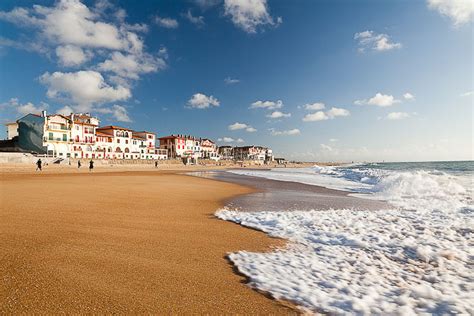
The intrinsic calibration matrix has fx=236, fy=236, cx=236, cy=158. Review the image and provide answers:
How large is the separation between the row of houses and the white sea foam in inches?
2226

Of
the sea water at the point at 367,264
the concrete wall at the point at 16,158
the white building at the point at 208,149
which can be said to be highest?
the white building at the point at 208,149

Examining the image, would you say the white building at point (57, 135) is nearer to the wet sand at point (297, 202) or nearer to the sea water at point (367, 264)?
the wet sand at point (297, 202)

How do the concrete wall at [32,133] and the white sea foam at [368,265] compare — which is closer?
the white sea foam at [368,265]

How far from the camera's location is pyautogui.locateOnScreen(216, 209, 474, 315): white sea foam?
2.66 m

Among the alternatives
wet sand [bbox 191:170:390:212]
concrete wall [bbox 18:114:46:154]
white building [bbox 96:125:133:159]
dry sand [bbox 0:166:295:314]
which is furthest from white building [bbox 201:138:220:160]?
dry sand [bbox 0:166:295:314]

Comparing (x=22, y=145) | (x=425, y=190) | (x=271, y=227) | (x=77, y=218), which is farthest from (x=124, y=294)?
(x=22, y=145)

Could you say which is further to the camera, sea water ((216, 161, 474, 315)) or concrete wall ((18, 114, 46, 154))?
concrete wall ((18, 114, 46, 154))

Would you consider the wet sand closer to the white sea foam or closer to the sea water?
the sea water

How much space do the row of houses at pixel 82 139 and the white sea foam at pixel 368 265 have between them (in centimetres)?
5654

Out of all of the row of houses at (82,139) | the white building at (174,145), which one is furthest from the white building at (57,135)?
the white building at (174,145)

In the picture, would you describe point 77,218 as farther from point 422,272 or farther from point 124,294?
point 422,272

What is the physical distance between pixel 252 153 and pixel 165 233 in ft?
413

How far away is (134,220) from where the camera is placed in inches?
227

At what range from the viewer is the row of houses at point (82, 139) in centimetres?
4944
